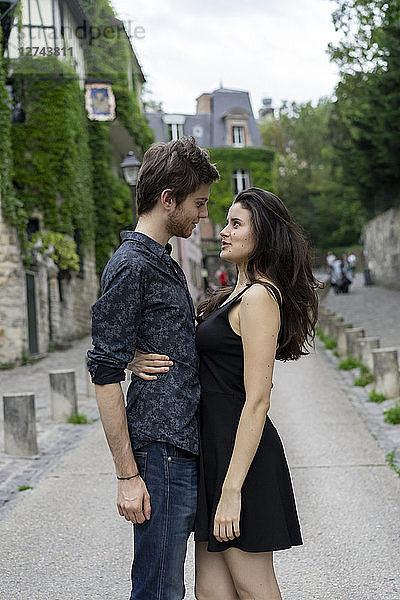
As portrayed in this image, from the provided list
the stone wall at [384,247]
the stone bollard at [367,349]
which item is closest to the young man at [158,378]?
the stone bollard at [367,349]

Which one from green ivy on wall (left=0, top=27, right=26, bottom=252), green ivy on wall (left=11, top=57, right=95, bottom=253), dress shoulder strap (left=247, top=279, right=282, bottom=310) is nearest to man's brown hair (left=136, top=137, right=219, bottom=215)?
dress shoulder strap (left=247, top=279, right=282, bottom=310)

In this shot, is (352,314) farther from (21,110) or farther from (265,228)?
(265,228)

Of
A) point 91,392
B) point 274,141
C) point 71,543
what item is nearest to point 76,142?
point 91,392

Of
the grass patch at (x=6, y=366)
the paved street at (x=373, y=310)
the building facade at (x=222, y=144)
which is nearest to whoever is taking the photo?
the grass patch at (x=6, y=366)

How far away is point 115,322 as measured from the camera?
2.21m

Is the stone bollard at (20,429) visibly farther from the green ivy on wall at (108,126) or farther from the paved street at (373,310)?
the green ivy on wall at (108,126)

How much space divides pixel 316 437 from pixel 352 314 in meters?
14.6

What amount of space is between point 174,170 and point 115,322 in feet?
1.61

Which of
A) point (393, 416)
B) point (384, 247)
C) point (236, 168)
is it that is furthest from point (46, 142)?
point (236, 168)

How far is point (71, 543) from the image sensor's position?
15.4ft

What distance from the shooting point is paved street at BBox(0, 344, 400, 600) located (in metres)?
3.95

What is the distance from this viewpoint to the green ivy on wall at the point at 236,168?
139 feet

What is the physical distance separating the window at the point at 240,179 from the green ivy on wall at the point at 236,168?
22cm

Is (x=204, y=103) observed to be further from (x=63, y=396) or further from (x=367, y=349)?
(x=63, y=396)
